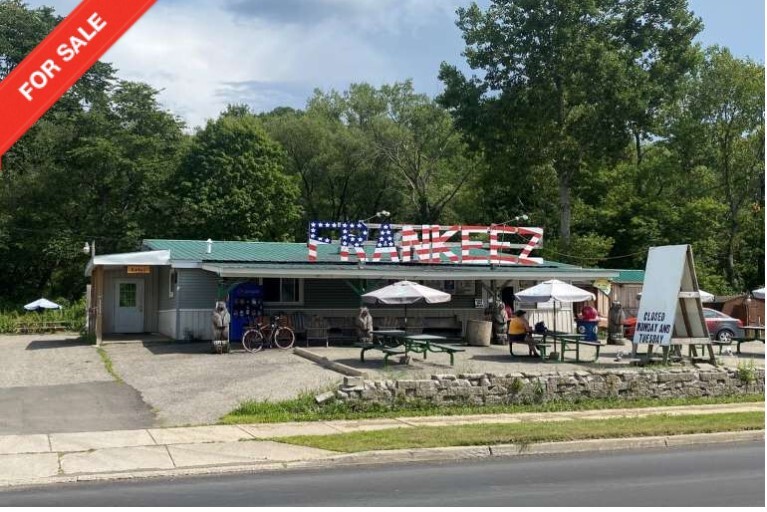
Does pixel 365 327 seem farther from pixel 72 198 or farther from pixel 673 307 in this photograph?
pixel 72 198

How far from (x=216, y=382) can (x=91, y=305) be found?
15.0 metres

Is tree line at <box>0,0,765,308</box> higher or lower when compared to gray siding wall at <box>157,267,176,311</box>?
higher

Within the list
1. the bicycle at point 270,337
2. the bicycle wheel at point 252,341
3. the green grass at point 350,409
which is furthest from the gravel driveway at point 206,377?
the green grass at point 350,409

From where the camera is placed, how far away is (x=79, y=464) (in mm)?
11750

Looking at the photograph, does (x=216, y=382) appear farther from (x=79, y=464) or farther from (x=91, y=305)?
(x=91, y=305)

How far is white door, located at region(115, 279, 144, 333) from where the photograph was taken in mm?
Result: 32812

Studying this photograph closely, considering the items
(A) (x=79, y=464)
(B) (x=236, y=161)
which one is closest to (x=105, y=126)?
(B) (x=236, y=161)

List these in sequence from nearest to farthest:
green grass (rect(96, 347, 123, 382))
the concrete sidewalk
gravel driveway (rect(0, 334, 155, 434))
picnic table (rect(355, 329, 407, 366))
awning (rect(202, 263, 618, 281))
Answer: the concrete sidewalk
gravel driveway (rect(0, 334, 155, 434))
green grass (rect(96, 347, 123, 382))
picnic table (rect(355, 329, 407, 366))
awning (rect(202, 263, 618, 281))

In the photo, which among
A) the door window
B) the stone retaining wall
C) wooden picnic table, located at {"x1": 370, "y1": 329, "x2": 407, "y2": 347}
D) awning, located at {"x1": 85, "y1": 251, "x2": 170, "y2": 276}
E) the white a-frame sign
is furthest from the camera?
the door window

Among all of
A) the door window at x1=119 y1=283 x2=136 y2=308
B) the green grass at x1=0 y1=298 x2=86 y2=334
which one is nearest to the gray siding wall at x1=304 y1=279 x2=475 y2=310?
the door window at x1=119 y1=283 x2=136 y2=308

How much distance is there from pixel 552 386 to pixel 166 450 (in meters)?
8.40

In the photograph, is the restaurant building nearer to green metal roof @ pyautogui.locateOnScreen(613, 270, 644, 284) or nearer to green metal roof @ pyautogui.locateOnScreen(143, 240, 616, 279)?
green metal roof @ pyautogui.locateOnScreen(143, 240, 616, 279)

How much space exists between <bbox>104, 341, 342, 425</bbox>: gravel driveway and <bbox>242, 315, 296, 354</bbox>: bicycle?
458 millimetres

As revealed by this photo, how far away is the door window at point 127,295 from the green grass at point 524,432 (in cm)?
2088
